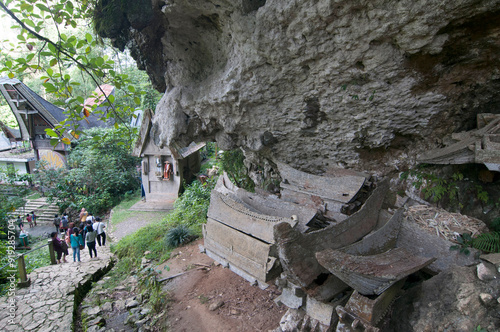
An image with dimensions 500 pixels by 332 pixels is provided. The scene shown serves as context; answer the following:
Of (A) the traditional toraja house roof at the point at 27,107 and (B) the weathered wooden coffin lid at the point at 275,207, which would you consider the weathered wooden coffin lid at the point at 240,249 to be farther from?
(A) the traditional toraja house roof at the point at 27,107

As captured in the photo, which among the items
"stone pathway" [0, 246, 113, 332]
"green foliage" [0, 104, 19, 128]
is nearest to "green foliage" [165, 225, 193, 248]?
"stone pathway" [0, 246, 113, 332]

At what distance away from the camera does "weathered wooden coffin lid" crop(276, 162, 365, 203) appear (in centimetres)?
494

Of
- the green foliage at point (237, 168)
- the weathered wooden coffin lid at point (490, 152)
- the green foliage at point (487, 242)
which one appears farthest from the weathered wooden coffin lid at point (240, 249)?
the green foliage at point (237, 168)

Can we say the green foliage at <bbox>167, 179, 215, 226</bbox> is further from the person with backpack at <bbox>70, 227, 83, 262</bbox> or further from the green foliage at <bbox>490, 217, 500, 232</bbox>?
the green foliage at <bbox>490, 217, 500, 232</bbox>

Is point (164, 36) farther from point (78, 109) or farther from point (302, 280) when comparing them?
point (302, 280)

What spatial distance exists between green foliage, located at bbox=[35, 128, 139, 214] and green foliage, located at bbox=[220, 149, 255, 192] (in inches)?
293

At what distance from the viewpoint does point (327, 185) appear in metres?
5.27

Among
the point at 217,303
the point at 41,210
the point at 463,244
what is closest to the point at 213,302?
the point at 217,303

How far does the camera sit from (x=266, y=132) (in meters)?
7.49

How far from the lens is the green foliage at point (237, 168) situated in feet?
34.9

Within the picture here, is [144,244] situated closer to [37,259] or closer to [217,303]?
[217,303]

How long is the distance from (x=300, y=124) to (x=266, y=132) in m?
1.03

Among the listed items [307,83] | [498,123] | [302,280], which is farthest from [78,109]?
[498,123]

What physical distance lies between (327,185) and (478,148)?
2316mm
